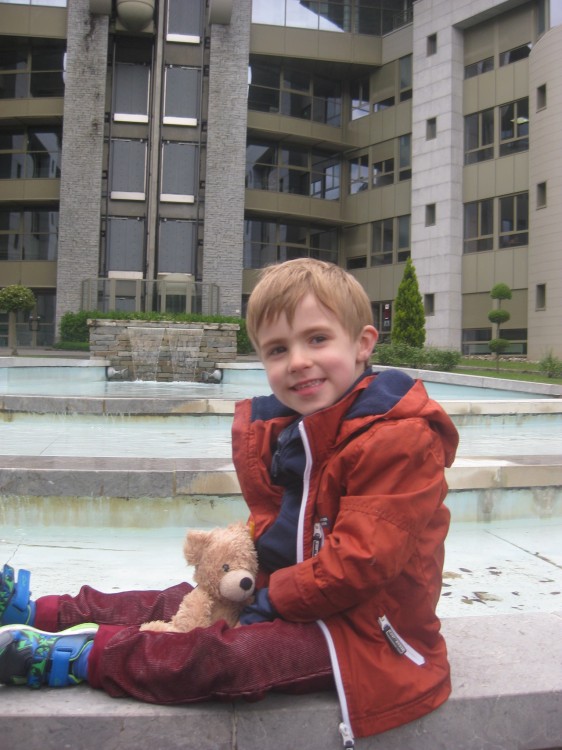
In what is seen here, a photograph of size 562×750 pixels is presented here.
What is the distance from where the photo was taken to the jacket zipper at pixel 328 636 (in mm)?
1476

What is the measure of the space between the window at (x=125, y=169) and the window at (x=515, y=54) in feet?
41.9

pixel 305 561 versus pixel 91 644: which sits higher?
pixel 305 561

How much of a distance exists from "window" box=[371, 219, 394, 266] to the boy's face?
84.9ft

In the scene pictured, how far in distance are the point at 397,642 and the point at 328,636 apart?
0.16m

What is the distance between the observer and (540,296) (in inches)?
862

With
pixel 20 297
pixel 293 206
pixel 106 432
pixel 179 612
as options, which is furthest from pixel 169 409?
pixel 293 206

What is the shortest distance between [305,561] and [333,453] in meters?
0.26

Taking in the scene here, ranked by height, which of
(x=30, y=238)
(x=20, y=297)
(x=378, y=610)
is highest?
(x=30, y=238)

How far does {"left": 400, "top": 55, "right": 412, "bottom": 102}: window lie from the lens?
86.0 ft

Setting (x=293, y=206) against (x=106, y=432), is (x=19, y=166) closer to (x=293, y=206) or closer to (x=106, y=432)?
(x=293, y=206)

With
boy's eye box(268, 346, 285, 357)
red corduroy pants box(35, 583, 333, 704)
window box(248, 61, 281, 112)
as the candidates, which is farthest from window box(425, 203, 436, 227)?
red corduroy pants box(35, 583, 333, 704)

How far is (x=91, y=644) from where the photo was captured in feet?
5.28

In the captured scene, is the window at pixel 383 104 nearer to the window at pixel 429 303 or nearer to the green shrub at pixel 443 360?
the window at pixel 429 303

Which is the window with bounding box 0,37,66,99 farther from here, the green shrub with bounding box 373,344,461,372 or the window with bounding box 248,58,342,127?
the green shrub with bounding box 373,344,461,372
